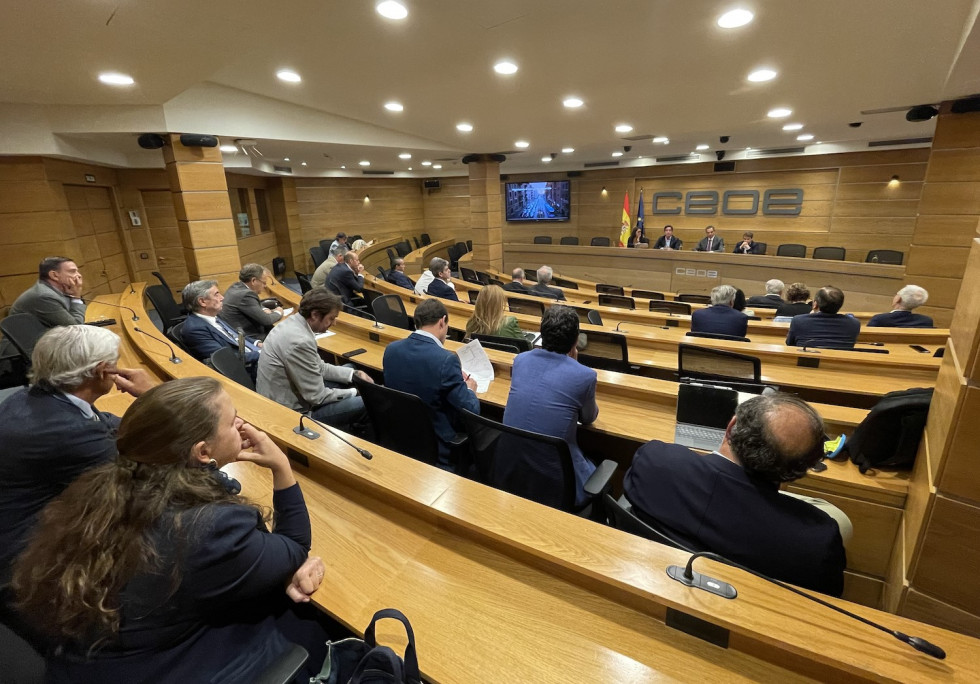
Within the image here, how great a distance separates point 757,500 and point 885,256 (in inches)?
413

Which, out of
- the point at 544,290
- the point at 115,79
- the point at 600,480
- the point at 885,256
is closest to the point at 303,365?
the point at 600,480

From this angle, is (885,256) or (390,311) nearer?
(390,311)

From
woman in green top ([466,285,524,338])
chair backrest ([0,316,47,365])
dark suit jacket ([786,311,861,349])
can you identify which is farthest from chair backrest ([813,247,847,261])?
chair backrest ([0,316,47,365])

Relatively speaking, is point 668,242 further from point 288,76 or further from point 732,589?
point 732,589

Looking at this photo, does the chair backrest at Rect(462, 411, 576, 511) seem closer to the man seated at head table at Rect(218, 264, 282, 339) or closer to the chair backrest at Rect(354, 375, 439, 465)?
the chair backrest at Rect(354, 375, 439, 465)

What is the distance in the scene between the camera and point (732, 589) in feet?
3.53

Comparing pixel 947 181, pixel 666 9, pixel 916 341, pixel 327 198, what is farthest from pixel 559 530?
pixel 327 198

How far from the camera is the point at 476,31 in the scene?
295 cm

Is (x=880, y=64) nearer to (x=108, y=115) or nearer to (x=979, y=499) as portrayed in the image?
(x=979, y=499)

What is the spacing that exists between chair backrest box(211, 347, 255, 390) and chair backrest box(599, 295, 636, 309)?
191 inches

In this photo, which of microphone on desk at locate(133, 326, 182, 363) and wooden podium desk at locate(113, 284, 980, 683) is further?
microphone on desk at locate(133, 326, 182, 363)

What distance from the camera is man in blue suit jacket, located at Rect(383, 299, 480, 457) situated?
2.38 metres

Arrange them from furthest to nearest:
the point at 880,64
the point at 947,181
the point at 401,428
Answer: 1. the point at 947,181
2. the point at 880,64
3. the point at 401,428

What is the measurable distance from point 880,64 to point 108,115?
790cm
